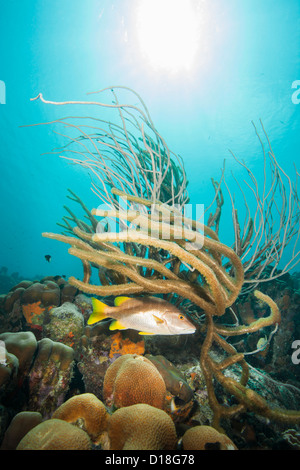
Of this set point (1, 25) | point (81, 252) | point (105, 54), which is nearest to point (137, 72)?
point (105, 54)

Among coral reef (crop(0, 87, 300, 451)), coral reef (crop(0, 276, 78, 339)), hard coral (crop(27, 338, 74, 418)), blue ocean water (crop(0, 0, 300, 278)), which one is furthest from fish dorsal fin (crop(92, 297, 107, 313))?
blue ocean water (crop(0, 0, 300, 278))

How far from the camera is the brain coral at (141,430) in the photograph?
125 centimetres

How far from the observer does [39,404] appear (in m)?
2.10

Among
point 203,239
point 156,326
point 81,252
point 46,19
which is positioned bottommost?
point 156,326

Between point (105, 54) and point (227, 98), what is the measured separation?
17051 mm

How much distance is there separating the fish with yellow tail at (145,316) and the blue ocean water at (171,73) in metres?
27.5

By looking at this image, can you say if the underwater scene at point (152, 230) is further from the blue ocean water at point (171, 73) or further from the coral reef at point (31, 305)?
the blue ocean water at point (171, 73)

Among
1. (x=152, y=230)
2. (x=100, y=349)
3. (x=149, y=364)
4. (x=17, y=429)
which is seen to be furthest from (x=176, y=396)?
(x=152, y=230)

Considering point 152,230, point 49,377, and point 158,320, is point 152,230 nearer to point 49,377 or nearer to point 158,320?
point 158,320

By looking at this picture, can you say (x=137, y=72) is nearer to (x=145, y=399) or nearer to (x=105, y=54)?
(x=105, y=54)

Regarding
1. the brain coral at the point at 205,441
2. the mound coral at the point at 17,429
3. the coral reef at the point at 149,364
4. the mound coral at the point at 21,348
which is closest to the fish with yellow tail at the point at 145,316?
the coral reef at the point at 149,364

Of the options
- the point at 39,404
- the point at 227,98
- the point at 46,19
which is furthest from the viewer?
the point at 227,98

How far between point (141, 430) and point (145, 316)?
74cm

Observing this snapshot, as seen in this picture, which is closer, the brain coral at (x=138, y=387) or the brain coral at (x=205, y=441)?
the brain coral at (x=205, y=441)
